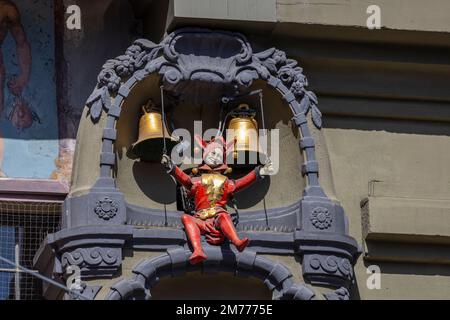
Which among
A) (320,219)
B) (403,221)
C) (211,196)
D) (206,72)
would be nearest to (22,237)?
(211,196)

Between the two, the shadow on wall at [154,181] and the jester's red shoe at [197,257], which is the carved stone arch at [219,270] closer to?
the jester's red shoe at [197,257]

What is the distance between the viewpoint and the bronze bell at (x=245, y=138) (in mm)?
14578

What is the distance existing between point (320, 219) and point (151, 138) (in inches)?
55.2

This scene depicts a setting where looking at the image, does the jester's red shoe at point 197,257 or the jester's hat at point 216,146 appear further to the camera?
the jester's hat at point 216,146

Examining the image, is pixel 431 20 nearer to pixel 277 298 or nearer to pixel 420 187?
pixel 420 187

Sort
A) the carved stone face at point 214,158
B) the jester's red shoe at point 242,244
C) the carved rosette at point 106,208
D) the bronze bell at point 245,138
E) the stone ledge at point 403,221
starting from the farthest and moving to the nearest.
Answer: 1. the stone ledge at point 403,221
2. the bronze bell at point 245,138
3. the carved stone face at point 214,158
4. the carved rosette at point 106,208
5. the jester's red shoe at point 242,244

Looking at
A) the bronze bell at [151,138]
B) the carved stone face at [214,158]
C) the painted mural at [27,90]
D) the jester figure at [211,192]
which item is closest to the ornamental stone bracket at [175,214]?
the jester figure at [211,192]

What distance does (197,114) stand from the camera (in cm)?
1487

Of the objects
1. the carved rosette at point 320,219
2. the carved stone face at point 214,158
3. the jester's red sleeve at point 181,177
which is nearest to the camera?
the jester's red sleeve at point 181,177

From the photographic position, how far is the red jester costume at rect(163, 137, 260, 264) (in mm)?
14055

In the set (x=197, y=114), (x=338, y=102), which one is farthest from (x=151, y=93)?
(x=338, y=102)

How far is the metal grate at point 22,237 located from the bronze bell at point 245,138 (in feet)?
4.85

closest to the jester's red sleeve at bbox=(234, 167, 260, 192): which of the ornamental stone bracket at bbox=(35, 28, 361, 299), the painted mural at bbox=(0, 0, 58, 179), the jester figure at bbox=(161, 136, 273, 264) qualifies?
the jester figure at bbox=(161, 136, 273, 264)

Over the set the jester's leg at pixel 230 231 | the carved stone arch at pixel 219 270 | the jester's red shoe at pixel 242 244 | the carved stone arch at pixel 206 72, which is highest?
the carved stone arch at pixel 206 72
